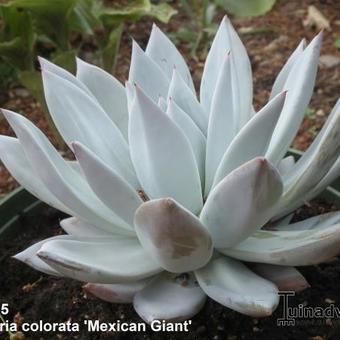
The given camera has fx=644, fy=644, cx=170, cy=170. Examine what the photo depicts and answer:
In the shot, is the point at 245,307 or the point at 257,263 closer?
the point at 245,307

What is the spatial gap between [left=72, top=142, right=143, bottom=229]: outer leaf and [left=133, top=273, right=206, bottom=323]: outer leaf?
0.08m

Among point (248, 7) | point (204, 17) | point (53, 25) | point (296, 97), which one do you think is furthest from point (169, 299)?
point (204, 17)

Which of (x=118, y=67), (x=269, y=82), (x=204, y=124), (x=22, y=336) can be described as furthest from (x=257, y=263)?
(x=118, y=67)

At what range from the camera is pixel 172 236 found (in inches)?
24.3

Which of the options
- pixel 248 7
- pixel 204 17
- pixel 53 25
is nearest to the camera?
pixel 53 25

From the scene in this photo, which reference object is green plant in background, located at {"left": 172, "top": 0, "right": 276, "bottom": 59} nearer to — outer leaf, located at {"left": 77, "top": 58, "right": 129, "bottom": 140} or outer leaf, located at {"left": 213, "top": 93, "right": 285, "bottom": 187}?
outer leaf, located at {"left": 77, "top": 58, "right": 129, "bottom": 140}

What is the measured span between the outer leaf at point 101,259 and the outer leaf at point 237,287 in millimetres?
60

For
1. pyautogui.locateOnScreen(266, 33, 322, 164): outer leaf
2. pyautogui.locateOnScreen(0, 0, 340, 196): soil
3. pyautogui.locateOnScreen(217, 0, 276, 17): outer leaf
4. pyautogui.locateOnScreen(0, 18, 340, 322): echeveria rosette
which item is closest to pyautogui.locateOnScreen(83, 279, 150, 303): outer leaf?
pyautogui.locateOnScreen(0, 18, 340, 322): echeveria rosette

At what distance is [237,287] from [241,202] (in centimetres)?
10

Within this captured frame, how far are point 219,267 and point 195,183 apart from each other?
10cm

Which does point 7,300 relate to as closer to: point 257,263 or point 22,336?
point 22,336

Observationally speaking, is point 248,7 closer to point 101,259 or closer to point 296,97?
point 296,97

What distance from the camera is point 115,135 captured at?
0.75 meters

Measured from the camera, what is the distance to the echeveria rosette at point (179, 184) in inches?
24.6
